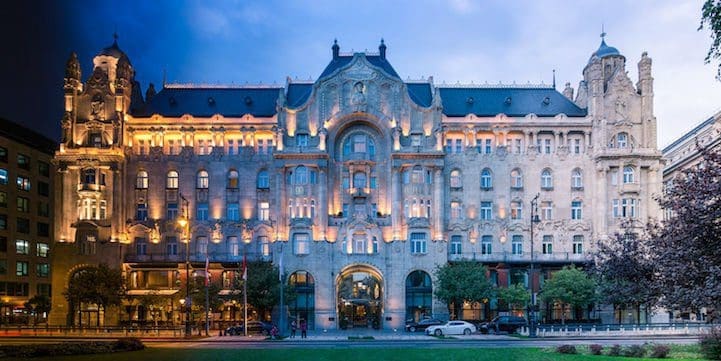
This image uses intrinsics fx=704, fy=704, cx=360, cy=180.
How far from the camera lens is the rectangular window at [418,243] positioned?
8662 cm

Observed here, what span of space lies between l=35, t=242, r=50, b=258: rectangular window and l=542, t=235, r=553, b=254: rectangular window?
262 ft

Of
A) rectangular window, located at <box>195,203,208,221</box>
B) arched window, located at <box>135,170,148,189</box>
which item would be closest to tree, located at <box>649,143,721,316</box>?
rectangular window, located at <box>195,203,208,221</box>

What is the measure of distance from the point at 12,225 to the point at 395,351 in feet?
277

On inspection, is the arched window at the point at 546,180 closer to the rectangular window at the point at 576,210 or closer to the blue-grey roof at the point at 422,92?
the rectangular window at the point at 576,210

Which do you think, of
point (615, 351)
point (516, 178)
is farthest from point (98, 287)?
point (615, 351)

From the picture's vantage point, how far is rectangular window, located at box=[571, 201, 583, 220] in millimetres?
90750

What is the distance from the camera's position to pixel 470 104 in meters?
94.4

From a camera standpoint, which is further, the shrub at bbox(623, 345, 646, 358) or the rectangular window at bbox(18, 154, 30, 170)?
the rectangular window at bbox(18, 154, 30, 170)

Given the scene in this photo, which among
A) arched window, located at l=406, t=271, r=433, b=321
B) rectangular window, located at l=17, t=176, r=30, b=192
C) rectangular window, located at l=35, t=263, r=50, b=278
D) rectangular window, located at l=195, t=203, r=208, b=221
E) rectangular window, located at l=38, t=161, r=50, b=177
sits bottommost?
arched window, located at l=406, t=271, r=433, b=321

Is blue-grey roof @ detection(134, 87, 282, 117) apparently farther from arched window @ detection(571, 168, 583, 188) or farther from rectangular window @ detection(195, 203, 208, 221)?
arched window @ detection(571, 168, 583, 188)

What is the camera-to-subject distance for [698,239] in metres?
34.0

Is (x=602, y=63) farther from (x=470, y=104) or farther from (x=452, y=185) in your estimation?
(x=452, y=185)

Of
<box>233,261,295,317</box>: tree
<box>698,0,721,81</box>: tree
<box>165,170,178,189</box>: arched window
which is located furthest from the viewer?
<box>165,170,178,189</box>: arched window

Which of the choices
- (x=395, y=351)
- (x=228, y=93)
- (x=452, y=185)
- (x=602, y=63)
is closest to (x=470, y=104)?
(x=452, y=185)
